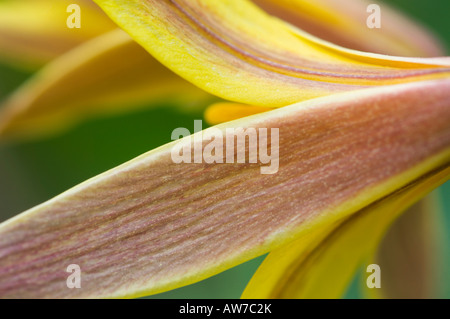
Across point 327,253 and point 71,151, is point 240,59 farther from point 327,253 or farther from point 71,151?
point 71,151

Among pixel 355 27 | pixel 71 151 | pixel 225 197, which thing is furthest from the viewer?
pixel 71 151

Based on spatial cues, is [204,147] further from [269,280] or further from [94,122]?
[94,122]

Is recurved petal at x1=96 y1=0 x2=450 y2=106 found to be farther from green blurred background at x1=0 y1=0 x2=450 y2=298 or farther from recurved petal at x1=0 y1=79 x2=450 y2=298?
green blurred background at x1=0 y1=0 x2=450 y2=298

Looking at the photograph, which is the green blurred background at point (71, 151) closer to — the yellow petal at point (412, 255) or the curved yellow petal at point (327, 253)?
the yellow petal at point (412, 255)

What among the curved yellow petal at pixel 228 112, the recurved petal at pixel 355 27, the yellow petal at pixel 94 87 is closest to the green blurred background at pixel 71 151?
the yellow petal at pixel 94 87

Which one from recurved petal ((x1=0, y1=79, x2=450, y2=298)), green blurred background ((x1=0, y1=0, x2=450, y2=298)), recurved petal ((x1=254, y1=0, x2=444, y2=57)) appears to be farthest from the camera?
green blurred background ((x1=0, y1=0, x2=450, y2=298))

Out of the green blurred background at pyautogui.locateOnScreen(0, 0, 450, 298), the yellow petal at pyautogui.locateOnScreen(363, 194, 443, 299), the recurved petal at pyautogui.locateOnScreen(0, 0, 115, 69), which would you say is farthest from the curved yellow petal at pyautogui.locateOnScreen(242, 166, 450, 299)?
the green blurred background at pyautogui.locateOnScreen(0, 0, 450, 298)

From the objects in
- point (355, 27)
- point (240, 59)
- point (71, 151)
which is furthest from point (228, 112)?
point (71, 151)
